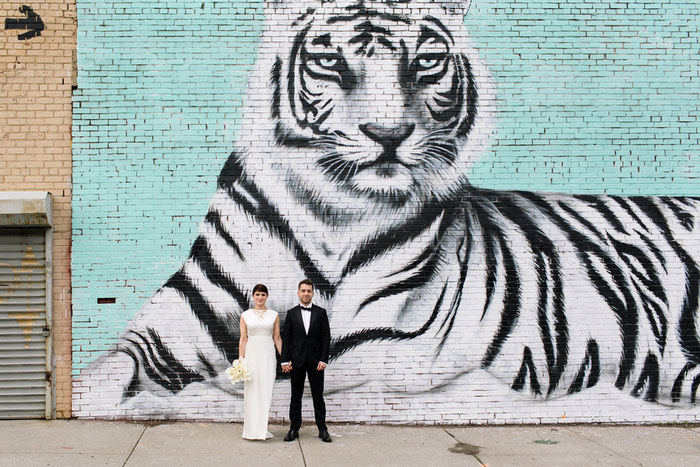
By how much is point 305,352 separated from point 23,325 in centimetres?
314

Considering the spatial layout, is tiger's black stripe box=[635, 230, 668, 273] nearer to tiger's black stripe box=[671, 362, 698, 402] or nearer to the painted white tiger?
the painted white tiger

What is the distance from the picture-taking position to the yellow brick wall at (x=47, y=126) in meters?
7.02

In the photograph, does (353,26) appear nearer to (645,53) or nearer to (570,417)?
(645,53)

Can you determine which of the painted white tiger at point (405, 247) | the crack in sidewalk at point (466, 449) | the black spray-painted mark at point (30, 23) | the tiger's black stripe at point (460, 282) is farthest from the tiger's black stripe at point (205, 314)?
the black spray-painted mark at point (30, 23)

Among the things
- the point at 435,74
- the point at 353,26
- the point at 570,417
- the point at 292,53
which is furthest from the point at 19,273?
the point at 570,417

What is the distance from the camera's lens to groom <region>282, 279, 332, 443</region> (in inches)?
253

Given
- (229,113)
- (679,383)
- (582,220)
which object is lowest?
(679,383)

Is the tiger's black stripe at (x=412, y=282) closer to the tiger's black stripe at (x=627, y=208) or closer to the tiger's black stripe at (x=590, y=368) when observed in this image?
the tiger's black stripe at (x=590, y=368)

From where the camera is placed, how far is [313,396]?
6461 mm

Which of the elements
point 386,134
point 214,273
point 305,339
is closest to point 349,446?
point 305,339

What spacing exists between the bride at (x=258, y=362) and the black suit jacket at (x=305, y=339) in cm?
15

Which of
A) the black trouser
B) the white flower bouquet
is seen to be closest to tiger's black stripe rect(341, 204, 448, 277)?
the black trouser

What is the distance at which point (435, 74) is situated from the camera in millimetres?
7398

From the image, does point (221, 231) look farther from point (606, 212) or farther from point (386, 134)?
point (606, 212)
